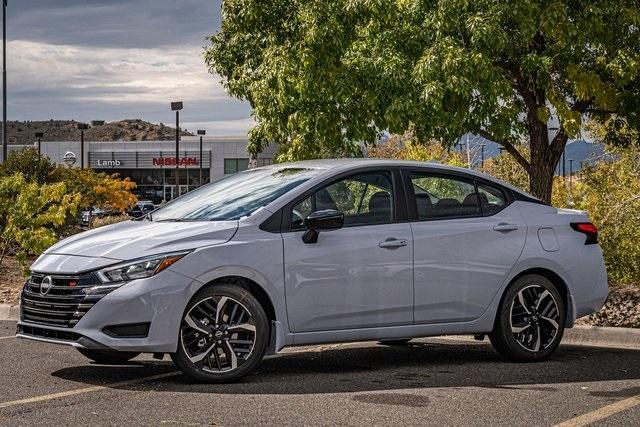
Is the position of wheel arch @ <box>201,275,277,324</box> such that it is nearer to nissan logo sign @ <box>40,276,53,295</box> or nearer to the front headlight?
the front headlight

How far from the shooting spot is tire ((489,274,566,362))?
9523 millimetres

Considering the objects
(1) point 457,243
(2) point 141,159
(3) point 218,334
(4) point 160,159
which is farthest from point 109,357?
(2) point 141,159

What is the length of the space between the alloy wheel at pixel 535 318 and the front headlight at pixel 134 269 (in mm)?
3178

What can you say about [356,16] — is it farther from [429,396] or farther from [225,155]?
[225,155]

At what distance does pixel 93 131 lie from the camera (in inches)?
6255

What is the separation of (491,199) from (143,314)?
11.0 feet

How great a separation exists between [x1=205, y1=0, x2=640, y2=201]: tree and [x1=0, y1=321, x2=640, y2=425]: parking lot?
612cm

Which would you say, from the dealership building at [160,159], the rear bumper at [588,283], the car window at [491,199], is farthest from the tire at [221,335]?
the dealership building at [160,159]

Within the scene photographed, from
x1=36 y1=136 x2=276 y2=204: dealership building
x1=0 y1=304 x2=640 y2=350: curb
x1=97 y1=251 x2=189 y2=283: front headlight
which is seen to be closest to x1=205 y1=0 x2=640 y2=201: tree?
x1=0 y1=304 x2=640 y2=350: curb

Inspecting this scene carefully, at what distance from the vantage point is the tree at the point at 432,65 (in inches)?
612

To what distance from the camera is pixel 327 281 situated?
28.4 ft

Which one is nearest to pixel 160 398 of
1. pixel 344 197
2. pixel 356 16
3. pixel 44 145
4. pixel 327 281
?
pixel 327 281

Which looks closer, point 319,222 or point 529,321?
point 319,222

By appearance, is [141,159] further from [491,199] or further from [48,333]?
[48,333]
